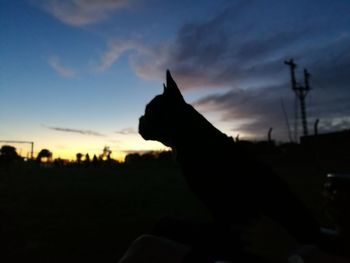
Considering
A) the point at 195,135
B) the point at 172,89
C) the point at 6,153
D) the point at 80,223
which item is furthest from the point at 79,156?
the point at 195,135

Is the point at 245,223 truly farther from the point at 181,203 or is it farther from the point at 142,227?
the point at 181,203

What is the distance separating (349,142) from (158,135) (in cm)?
1830

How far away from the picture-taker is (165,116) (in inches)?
69.4

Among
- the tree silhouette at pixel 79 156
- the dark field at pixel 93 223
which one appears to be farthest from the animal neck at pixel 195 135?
the tree silhouette at pixel 79 156

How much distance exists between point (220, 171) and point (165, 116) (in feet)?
1.32

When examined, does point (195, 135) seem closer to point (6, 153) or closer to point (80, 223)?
point (80, 223)

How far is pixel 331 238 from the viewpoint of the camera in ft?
4.52

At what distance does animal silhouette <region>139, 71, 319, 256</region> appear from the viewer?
4.53 ft

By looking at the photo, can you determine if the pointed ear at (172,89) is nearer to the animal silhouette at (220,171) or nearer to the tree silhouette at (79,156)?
the animal silhouette at (220,171)

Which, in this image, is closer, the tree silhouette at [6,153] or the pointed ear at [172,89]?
the pointed ear at [172,89]

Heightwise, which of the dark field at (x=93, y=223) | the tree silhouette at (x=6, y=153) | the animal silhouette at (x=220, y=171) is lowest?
the dark field at (x=93, y=223)

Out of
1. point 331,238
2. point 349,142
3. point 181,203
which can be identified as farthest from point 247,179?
point 349,142

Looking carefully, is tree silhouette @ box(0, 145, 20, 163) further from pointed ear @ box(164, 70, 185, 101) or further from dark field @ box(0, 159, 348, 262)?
pointed ear @ box(164, 70, 185, 101)

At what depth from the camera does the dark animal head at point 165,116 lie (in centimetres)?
174
